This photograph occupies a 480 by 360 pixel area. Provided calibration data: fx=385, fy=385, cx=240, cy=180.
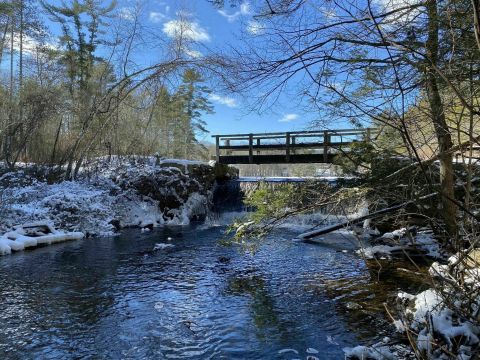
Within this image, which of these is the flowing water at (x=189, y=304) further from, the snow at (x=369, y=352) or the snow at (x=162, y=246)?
the snow at (x=162, y=246)

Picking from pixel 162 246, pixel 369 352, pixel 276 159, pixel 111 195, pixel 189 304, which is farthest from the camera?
pixel 276 159

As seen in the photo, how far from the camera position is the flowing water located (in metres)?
4.07

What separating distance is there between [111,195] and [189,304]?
33.0 feet

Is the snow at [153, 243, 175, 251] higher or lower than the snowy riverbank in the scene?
lower

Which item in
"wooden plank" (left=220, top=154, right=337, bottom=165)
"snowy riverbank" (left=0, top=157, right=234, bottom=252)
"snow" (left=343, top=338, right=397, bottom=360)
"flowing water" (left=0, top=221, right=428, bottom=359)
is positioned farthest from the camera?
"wooden plank" (left=220, top=154, right=337, bottom=165)

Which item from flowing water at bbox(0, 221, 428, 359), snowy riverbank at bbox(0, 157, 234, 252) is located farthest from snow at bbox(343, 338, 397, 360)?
snowy riverbank at bbox(0, 157, 234, 252)

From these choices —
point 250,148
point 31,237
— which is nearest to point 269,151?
point 250,148

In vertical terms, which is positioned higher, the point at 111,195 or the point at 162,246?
the point at 111,195

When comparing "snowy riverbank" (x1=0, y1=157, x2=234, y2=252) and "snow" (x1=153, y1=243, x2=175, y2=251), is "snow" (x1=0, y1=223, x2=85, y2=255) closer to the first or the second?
"snowy riverbank" (x1=0, y1=157, x2=234, y2=252)

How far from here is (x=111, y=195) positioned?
1448cm

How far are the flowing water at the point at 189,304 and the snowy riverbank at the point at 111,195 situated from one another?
3095mm

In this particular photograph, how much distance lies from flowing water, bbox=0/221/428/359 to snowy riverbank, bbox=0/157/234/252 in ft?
10.2

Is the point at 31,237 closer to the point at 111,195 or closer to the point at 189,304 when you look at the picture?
the point at 111,195

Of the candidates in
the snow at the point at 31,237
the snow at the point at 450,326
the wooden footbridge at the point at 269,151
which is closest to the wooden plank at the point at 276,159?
the wooden footbridge at the point at 269,151
